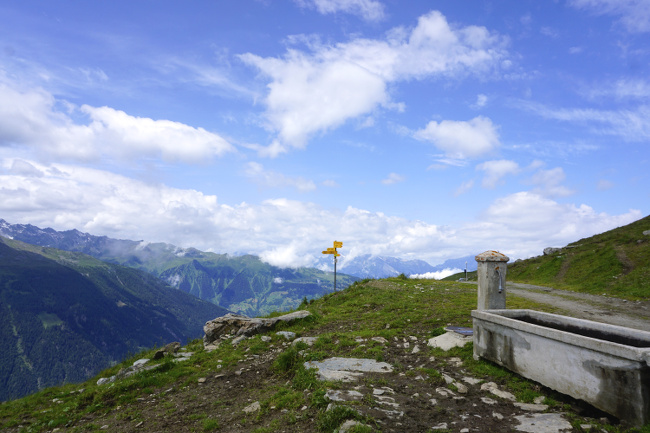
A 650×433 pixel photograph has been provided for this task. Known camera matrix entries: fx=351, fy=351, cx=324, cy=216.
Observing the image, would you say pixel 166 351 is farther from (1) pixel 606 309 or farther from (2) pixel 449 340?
(1) pixel 606 309

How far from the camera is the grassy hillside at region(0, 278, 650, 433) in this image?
7055 mm

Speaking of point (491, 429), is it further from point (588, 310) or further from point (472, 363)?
point (588, 310)

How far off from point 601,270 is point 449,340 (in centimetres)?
2703

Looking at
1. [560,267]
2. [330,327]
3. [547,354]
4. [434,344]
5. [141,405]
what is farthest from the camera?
[560,267]

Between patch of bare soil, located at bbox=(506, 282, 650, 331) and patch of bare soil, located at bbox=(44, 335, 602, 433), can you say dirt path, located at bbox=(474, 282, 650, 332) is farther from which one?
patch of bare soil, located at bbox=(44, 335, 602, 433)

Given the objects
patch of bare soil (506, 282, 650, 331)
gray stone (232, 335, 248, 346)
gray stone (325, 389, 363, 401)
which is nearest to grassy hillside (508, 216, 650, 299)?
patch of bare soil (506, 282, 650, 331)

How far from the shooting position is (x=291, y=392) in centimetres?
864

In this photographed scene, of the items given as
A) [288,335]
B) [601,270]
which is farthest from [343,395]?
[601,270]

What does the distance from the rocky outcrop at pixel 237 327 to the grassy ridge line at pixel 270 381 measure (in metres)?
0.45

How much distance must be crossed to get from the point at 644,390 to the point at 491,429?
2.63 metres

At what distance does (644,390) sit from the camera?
19.8ft

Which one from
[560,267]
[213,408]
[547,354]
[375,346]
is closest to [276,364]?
[213,408]

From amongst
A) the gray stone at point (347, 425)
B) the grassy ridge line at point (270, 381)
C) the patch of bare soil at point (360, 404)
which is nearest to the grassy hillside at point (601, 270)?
the grassy ridge line at point (270, 381)

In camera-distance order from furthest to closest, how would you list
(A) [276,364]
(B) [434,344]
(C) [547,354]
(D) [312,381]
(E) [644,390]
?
(B) [434,344] < (A) [276,364] < (D) [312,381] < (C) [547,354] < (E) [644,390]
